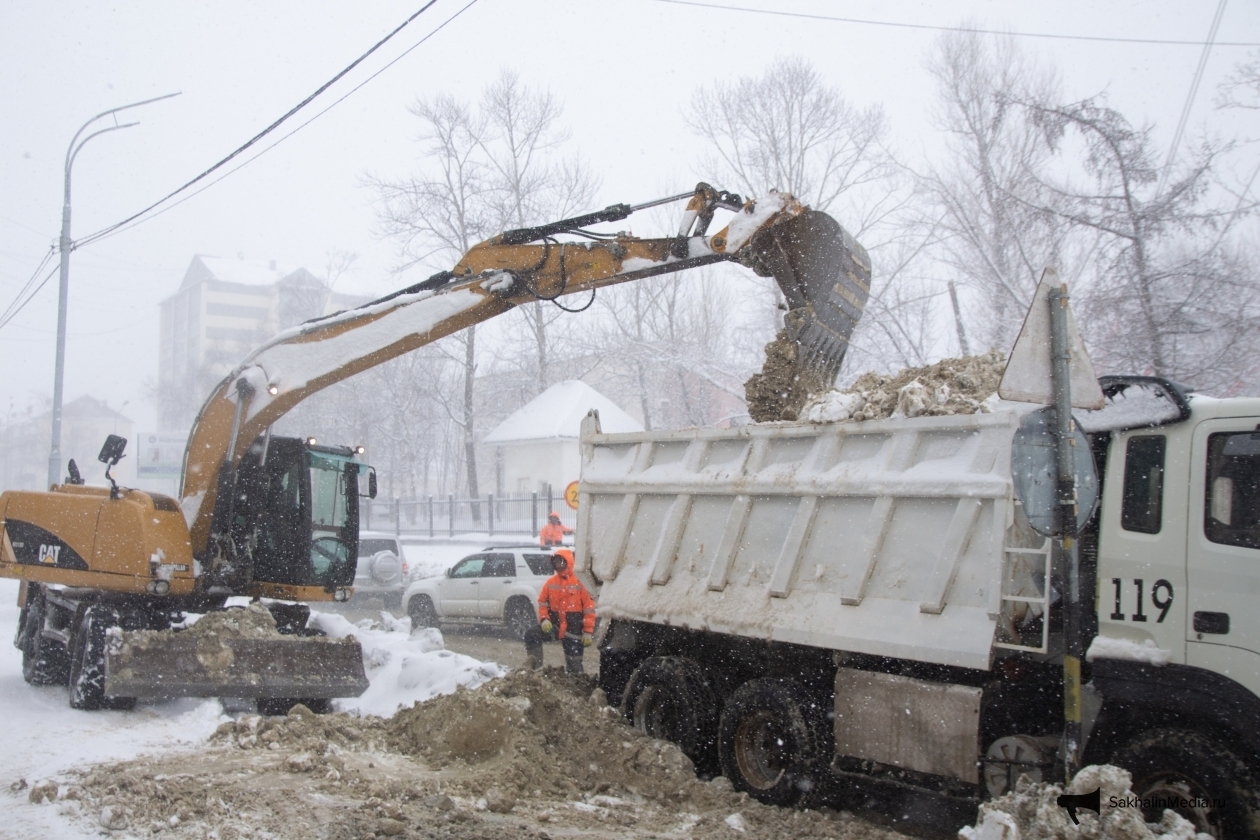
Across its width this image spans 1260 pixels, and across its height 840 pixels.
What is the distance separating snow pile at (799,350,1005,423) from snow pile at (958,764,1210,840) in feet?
7.21

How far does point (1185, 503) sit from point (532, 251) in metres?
5.57

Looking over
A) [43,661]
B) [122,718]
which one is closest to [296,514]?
[122,718]

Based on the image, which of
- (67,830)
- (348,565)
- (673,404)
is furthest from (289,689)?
(673,404)

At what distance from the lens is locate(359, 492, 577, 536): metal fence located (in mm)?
29531

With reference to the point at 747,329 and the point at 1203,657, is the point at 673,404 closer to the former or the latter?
the point at 747,329

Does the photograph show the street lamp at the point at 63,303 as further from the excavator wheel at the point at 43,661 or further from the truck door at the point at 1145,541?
the truck door at the point at 1145,541

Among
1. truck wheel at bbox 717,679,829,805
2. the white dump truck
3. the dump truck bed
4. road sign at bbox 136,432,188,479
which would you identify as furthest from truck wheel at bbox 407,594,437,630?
road sign at bbox 136,432,188,479

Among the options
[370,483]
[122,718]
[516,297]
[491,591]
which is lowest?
[122,718]

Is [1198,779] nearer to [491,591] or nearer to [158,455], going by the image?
[491,591]

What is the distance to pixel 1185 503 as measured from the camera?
4.95 meters

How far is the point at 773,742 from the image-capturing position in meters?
6.62

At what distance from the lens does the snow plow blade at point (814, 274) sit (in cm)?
757

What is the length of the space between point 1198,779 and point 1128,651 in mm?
636

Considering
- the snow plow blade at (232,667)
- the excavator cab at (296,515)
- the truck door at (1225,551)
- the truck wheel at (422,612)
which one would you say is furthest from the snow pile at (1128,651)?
the truck wheel at (422,612)
